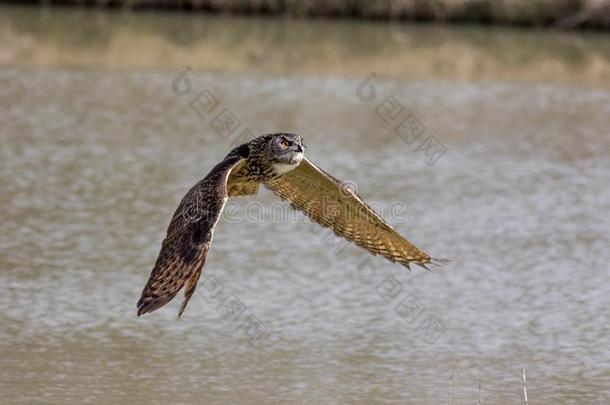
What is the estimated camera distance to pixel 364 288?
1005cm

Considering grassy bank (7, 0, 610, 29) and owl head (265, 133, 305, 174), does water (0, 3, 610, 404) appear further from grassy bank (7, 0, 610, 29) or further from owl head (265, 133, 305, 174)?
grassy bank (7, 0, 610, 29)

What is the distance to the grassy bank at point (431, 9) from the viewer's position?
75.6 ft

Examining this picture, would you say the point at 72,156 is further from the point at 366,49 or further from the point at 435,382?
the point at 366,49

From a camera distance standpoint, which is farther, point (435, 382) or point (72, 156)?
point (72, 156)

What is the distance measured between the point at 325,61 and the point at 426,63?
5.31ft

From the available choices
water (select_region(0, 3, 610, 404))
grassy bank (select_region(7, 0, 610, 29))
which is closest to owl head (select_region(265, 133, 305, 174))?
water (select_region(0, 3, 610, 404))

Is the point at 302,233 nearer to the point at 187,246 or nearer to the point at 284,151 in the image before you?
the point at 284,151

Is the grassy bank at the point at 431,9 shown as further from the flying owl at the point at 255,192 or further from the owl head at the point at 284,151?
the owl head at the point at 284,151

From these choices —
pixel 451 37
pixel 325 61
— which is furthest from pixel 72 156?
pixel 451 37

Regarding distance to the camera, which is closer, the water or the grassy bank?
the water

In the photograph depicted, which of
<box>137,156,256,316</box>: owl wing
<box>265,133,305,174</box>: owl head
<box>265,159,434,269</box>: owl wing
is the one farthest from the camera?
<box>265,159,434,269</box>: owl wing

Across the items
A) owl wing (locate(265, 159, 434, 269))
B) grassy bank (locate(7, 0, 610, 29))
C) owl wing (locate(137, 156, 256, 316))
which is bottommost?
owl wing (locate(137, 156, 256, 316))

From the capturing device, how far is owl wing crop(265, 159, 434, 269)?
24.3 ft

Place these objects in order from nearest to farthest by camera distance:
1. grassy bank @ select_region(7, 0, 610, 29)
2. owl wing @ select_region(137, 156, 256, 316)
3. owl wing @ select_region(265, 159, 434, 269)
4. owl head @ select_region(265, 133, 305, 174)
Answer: owl wing @ select_region(137, 156, 256, 316) → owl head @ select_region(265, 133, 305, 174) → owl wing @ select_region(265, 159, 434, 269) → grassy bank @ select_region(7, 0, 610, 29)
